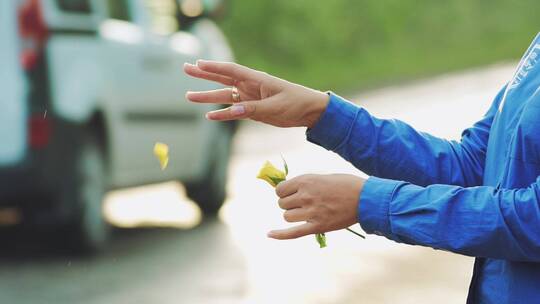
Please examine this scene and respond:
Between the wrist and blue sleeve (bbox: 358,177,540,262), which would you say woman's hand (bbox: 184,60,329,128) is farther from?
blue sleeve (bbox: 358,177,540,262)

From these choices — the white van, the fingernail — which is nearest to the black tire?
the white van

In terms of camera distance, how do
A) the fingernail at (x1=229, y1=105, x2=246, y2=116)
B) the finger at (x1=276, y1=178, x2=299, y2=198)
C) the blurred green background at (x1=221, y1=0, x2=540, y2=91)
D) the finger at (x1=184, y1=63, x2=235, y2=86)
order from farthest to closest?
the blurred green background at (x1=221, y1=0, x2=540, y2=91) → the finger at (x1=184, y1=63, x2=235, y2=86) → the fingernail at (x1=229, y1=105, x2=246, y2=116) → the finger at (x1=276, y1=178, x2=299, y2=198)

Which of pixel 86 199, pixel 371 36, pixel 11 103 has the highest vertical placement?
pixel 11 103

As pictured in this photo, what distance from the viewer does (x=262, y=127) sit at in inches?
782

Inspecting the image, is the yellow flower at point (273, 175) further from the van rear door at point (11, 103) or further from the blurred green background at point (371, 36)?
the blurred green background at point (371, 36)

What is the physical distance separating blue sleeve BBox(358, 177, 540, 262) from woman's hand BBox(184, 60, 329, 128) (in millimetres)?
326

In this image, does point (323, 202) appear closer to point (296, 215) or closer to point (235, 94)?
point (296, 215)

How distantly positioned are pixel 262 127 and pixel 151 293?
505 inches

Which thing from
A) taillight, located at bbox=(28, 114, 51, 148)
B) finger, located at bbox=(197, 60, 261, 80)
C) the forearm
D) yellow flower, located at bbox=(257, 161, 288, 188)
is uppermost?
finger, located at bbox=(197, 60, 261, 80)

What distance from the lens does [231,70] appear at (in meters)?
2.69

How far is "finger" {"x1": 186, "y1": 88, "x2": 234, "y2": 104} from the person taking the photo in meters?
2.80

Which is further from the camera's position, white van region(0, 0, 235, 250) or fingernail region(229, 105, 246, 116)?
white van region(0, 0, 235, 250)

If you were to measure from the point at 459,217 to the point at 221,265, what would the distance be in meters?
5.80

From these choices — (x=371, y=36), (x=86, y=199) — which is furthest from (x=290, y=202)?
(x=371, y=36)
